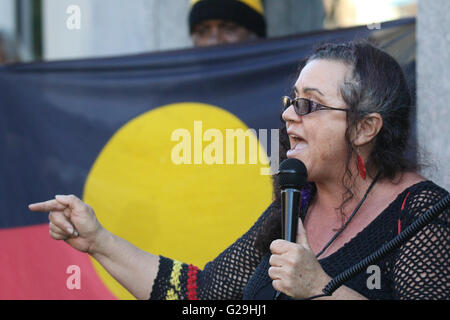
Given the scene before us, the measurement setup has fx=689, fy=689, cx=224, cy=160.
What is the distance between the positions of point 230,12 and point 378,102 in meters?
2.29

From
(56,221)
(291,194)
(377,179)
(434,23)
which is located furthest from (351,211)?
(434,23)

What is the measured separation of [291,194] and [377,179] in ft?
1.82

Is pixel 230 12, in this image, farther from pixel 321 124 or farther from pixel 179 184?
pixel 321 124

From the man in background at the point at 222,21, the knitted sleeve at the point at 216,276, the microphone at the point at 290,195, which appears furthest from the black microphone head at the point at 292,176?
the man in background at the point at 222,21

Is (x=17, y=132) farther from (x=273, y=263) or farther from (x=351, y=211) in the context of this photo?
(x=273, y=263)

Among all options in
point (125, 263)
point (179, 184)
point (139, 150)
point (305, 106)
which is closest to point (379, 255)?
point (305, 106)

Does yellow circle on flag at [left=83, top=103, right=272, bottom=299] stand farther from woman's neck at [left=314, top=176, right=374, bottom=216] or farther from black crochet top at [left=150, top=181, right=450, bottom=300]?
woman's neck at [left=314, top=176, right=374, bottom=216]

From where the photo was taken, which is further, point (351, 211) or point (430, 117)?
point (430, 117)

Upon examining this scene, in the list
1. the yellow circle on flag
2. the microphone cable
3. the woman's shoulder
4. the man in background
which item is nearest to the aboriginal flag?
the yellow circle on flag

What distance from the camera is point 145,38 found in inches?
215

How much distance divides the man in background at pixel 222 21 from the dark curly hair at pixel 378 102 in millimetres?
2052

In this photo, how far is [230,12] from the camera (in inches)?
183

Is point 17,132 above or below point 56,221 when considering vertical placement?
above

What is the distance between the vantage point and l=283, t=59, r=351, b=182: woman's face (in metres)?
2.54
